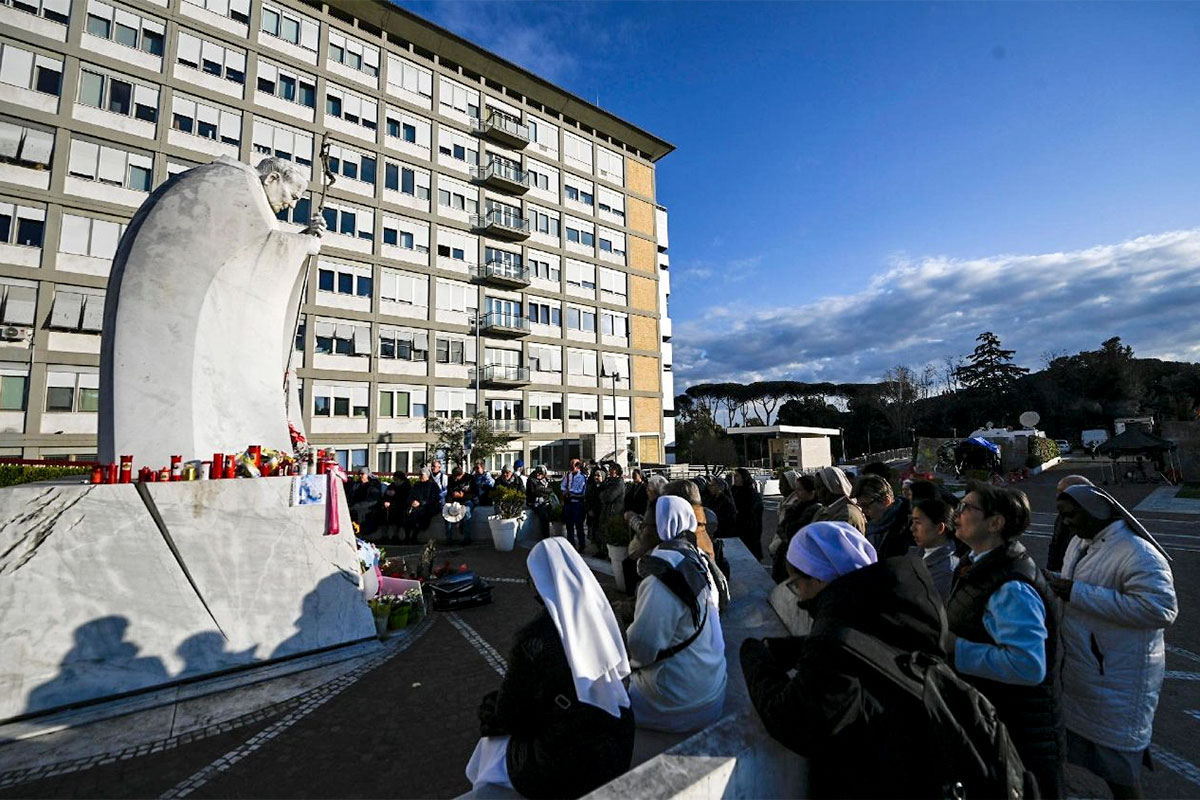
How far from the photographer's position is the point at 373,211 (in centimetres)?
3008

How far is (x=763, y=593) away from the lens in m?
5.78

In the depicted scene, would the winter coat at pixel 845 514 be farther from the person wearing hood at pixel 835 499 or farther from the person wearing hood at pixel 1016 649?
the person wearing hood at pixel 1016 649

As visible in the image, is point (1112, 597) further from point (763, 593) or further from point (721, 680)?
point (763, 593)

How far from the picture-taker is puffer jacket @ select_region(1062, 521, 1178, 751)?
101 inches

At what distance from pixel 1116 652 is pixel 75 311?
102 feet

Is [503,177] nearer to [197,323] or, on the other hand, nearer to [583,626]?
[197,323]

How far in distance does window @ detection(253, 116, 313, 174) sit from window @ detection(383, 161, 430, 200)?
395 centimetres

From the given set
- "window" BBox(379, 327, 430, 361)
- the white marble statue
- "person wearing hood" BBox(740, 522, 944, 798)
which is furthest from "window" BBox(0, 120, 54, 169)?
"person wearing hood" BBox(740, 522, 944, 798)

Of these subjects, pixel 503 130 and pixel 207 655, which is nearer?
pixel 207 655

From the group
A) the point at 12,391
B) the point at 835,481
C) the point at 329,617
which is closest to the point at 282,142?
the point at 12,391

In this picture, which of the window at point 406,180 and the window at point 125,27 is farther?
the window at point 406,180

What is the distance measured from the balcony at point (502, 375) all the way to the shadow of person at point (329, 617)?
2722 centimetres

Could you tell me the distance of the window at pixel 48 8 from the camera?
70.7ft

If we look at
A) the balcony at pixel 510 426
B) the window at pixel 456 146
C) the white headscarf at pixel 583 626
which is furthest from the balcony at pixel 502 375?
the white headscarf at pixel 583 626
